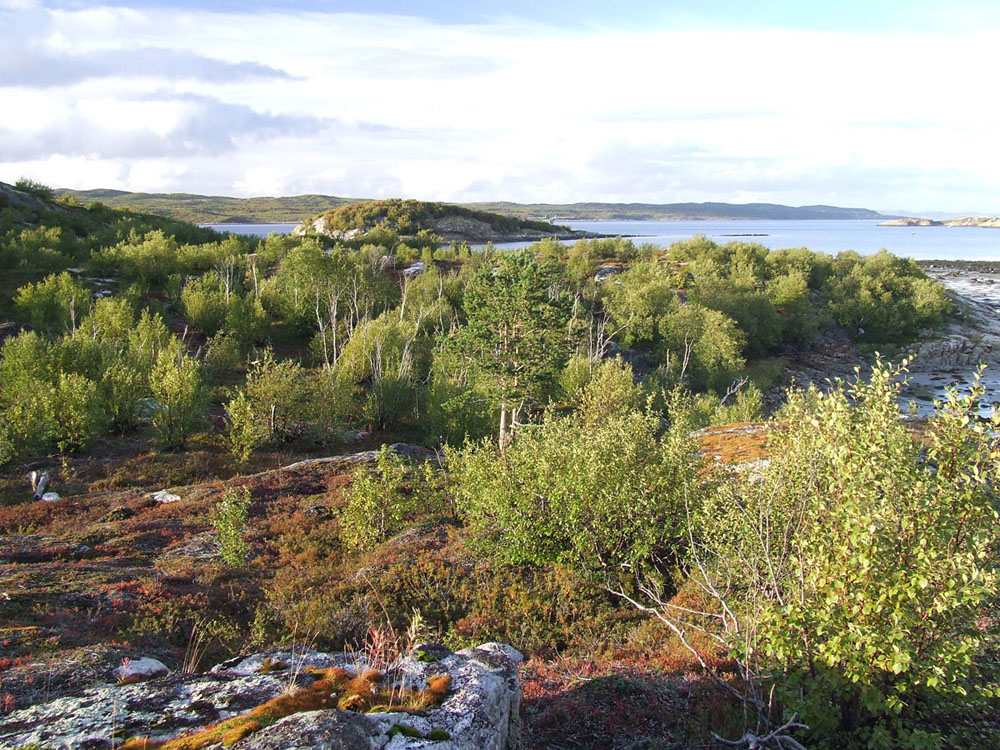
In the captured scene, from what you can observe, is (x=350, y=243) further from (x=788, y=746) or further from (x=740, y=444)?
(x=788, y=746)

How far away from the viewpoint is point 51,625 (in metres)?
13.9

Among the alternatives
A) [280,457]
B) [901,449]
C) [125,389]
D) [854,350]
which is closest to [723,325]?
[854,350]

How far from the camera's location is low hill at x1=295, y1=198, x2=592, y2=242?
157875mm

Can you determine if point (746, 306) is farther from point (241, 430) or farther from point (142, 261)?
point (142, 261)

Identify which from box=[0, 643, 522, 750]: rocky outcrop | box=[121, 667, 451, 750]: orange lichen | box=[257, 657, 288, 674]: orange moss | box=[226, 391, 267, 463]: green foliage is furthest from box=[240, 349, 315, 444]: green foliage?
box=[121, 667, 451, 750]: orange lichen

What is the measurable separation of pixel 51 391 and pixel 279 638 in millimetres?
27230

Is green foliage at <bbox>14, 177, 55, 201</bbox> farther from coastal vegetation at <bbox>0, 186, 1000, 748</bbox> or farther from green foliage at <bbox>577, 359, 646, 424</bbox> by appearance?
green foliage at <bbox>577, 359, 646, 424</bbox>

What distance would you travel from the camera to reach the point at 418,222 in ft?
551

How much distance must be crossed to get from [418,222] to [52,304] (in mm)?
118830

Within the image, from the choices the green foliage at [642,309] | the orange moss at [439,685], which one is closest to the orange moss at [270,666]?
the orange moss at [439,685]

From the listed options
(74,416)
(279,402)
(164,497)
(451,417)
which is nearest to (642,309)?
(451,417)

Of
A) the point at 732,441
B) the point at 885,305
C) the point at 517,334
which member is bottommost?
the point at 732,441

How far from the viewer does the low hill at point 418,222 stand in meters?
158

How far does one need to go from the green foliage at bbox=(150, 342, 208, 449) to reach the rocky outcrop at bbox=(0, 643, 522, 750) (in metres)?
30.9
